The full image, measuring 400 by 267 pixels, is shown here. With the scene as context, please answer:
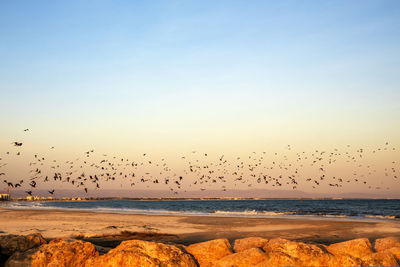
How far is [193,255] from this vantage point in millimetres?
11836

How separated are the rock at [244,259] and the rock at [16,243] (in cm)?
682

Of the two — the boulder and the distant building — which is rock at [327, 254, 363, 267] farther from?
the distant building

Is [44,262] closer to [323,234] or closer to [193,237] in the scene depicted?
[193,237]

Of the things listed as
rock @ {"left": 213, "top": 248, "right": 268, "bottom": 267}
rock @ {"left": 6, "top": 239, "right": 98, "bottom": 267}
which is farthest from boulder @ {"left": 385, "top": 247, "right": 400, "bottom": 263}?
rock @ {"left": 6, "top": 239, "right": 98, "bottom": 267}

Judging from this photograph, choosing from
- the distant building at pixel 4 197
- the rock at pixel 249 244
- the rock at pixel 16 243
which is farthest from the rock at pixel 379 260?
the distant building at pixel 4 197

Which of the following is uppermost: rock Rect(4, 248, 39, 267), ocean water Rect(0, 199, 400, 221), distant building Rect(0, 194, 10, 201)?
rock Rect(4, 248, 39, 267)

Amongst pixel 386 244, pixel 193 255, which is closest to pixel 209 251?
pixel 193 255

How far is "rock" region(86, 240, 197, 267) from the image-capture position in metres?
10.3

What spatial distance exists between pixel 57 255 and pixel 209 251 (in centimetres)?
494

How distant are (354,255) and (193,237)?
34.5 ft

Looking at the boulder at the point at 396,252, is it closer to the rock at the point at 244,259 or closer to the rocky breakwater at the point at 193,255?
the rocky breakwater at the point at 193,255

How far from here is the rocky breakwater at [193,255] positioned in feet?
34.4

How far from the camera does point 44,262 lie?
37.1 feet

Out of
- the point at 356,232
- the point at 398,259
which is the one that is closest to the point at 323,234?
the point at 356,232
